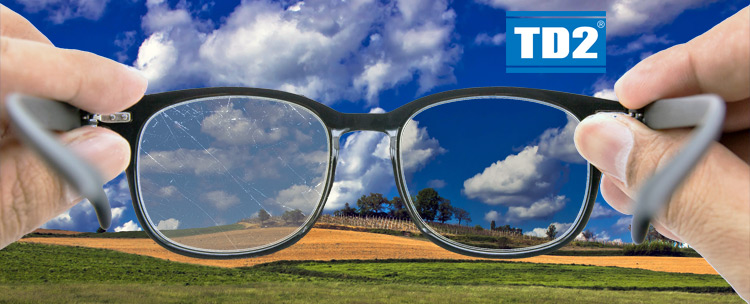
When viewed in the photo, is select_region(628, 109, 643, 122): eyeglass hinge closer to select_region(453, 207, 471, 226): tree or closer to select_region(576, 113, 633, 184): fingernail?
select_region(576, 113, 633, 184): fingernail

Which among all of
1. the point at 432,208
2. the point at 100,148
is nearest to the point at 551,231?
the point at 432,208

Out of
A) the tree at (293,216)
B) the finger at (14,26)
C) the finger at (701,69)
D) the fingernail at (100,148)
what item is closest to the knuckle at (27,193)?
the fingernail at (100,148)

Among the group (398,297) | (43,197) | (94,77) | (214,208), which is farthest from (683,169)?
(398,297)

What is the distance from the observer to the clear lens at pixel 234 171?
9.17 feet

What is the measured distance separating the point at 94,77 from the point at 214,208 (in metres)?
1.76

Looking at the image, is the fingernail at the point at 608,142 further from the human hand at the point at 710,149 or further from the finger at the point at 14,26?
the finger at the point at 14,26

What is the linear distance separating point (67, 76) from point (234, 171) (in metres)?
1.81

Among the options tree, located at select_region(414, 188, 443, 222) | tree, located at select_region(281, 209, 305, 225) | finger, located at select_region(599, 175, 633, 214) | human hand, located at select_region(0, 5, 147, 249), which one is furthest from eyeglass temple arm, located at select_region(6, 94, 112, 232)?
finger, located at select_region(599, 175, 633, 214)

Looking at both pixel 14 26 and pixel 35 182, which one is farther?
pixel 14 26

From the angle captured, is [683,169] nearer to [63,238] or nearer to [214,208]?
[214,208]

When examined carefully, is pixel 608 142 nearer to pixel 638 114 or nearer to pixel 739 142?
pixel 638 114

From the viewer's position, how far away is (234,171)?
3.22m

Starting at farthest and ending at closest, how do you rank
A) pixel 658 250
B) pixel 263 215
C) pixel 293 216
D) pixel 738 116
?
pixel 658 250
pixel 263 215
pixel 293 216
pixel 738 116

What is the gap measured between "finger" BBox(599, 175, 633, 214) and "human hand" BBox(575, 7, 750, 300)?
30cm
